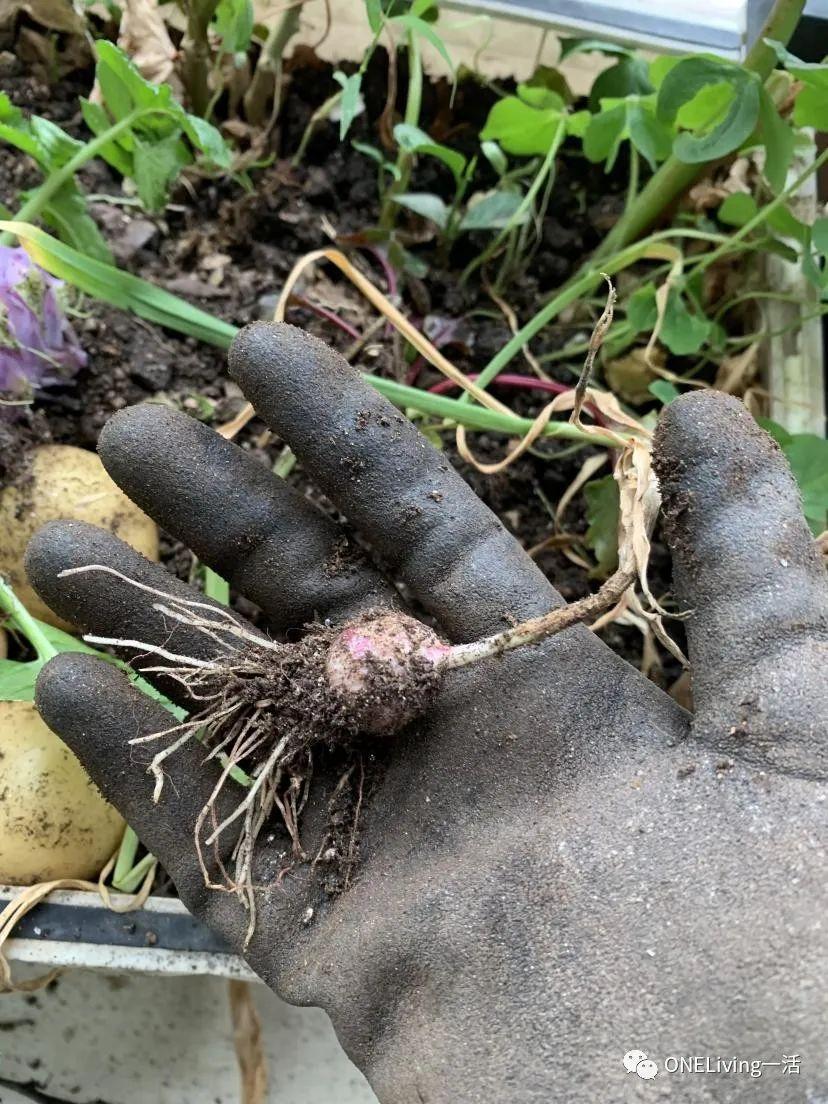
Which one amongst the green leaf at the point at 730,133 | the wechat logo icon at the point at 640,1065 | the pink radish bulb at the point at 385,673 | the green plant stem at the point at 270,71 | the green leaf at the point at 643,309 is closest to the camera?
the wechat logo icon at the point at 640,1065

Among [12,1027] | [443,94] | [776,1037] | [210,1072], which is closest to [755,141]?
[443,94]

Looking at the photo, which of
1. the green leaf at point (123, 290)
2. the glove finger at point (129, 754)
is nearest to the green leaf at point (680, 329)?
the green leaf at point (123, 290)

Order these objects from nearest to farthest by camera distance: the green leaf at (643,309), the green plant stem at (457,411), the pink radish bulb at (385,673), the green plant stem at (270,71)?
1. the pink radish bulb at (385,673)
2. the green plant stem at (457,411)
3. the green leaf at (643,309)
4. the green plant stem at (270,71)

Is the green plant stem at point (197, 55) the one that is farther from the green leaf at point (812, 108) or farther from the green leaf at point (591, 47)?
the green leaf at point (812, 108)

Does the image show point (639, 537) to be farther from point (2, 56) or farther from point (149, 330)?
point (2, 56)

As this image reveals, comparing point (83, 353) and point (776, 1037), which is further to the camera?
point (83, 353)

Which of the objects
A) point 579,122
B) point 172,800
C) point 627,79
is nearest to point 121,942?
point 172,800

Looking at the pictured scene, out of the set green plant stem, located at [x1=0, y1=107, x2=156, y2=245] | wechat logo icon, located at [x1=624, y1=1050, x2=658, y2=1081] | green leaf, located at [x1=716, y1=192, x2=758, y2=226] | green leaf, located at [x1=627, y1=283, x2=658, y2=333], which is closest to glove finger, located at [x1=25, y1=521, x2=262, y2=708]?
green plant stem, located at [x1=0, y1=107, x2=156, y2=245]
